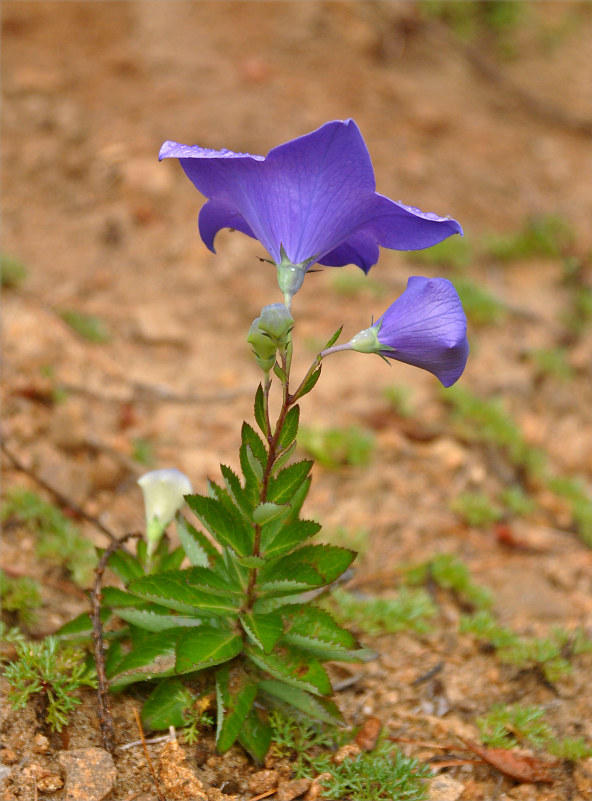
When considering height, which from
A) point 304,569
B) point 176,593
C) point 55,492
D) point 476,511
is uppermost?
point 304,569

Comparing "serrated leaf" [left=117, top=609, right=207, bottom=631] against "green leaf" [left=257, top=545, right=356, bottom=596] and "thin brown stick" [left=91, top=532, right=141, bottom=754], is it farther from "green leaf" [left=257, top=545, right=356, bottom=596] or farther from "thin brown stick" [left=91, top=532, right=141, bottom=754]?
"green leaf" [left=257, top=545, right=356, bottom=596]

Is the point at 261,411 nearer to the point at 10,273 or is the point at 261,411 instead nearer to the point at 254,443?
the point at 254,443

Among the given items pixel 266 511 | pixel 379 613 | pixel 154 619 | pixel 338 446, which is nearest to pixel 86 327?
pixel 338 446

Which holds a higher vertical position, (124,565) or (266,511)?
(266,511)

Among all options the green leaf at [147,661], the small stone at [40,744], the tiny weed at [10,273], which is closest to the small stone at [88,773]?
the small stone at [40,744]

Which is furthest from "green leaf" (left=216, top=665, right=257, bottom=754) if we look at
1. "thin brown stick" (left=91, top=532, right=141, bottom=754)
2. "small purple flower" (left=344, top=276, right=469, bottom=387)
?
"small purple flower" (left=344, top=276, right=469, bottom=387)

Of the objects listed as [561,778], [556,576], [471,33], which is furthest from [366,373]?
[471,33]
